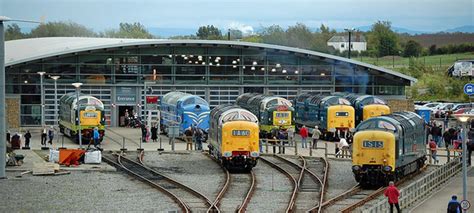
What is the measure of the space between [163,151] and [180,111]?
897 cm

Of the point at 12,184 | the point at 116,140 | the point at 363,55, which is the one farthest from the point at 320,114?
the point at 363,55

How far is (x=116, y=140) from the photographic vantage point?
198ft

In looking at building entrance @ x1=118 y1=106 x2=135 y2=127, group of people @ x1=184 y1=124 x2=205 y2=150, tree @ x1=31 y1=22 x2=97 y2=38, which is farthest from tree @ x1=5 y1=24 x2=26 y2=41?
group of people @ x1=184 y1=124 x2=205 y2=150

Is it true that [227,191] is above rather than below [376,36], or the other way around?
below

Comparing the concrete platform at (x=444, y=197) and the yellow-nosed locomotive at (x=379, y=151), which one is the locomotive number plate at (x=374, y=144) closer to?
the yellow-nosed locomotive at (x=379, y=151)

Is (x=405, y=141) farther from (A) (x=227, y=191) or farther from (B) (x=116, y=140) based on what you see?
(B) (x=116, y=140)

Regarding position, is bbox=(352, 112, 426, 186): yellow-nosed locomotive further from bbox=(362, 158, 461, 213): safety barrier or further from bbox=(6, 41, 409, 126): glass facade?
bbox=(6, 41, 409, 126): glass facade

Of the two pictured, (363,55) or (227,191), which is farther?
(363,55)

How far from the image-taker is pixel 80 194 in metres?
33.5

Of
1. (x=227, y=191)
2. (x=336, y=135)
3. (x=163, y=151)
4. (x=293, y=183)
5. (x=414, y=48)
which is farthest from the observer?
(x=414, y=48)

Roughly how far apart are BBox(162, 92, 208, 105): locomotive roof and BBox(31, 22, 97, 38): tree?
4798 centimetres

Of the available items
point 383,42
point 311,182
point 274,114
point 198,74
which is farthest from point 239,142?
point 383,42

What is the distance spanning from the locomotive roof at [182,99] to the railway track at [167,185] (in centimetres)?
1161

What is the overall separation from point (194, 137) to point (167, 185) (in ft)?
55.2
